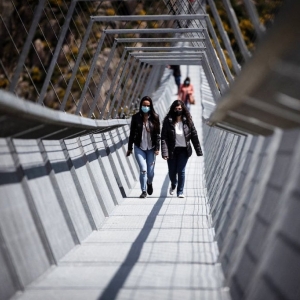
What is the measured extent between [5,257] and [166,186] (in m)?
12.6

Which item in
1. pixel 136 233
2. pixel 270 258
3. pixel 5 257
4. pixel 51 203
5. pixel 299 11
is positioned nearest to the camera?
pixel 299 11

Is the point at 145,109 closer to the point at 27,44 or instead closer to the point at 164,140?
the point at 164,140

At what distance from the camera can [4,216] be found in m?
8.74

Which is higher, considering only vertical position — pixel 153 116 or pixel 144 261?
pixel 153 116

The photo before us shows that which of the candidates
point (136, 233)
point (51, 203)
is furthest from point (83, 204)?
point (51, 203)

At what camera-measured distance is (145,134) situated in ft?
58.2

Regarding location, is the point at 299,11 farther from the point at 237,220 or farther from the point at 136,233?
the point at 136,233

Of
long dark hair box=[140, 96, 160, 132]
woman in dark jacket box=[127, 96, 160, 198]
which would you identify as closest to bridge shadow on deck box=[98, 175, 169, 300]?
woman in dark jacket box=[127, 96, 160, 198]

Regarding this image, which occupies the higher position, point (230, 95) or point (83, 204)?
point (230, 95)

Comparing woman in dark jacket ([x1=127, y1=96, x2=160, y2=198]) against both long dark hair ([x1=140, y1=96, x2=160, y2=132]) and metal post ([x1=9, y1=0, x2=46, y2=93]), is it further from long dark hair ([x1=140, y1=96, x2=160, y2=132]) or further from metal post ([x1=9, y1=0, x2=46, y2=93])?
metal post ([x1=9, y1=0, x2=46, y2=93])

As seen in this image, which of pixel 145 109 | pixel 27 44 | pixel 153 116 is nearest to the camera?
pixel 27 44

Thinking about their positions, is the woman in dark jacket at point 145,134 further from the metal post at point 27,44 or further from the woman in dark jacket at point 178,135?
the metal post at point 27,44

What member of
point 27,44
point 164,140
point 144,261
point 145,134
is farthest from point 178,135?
point 144,261

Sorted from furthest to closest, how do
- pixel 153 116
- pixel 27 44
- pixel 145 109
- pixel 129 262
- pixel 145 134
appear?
pixel 145 134
pixel 153 116
pixel 145 109
pixel 27 44
pixel 129 262
